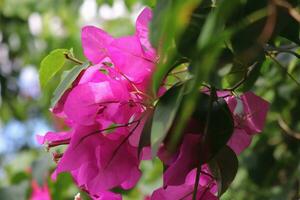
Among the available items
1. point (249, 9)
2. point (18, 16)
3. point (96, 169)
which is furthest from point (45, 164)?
point (18, 16)

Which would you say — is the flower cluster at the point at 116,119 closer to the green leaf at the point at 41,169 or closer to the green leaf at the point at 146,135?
the green leaf at the point at 146,135

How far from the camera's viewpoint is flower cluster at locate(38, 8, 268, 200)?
1.81ft

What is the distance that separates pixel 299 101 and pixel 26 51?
1.71 meters

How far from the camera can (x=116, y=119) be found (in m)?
0.56

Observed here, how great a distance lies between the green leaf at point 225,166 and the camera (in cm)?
56

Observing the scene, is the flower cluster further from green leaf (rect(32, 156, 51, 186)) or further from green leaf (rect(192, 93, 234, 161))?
green leaf (rect(32, 156, 51, 186))

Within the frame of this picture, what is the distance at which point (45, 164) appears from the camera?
1.38m

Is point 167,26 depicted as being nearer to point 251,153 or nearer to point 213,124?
point 213,124

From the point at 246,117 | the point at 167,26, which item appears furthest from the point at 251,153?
the point at 167,26

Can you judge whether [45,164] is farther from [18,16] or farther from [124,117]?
[18,16]

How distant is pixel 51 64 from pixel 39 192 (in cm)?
88

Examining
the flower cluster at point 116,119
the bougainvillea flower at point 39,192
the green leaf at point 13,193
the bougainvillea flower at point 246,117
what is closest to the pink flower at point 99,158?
the flower cluster at point 116,119

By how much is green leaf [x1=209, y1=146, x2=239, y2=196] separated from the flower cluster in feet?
0.08

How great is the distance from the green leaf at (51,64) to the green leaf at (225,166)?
18 centimetres
